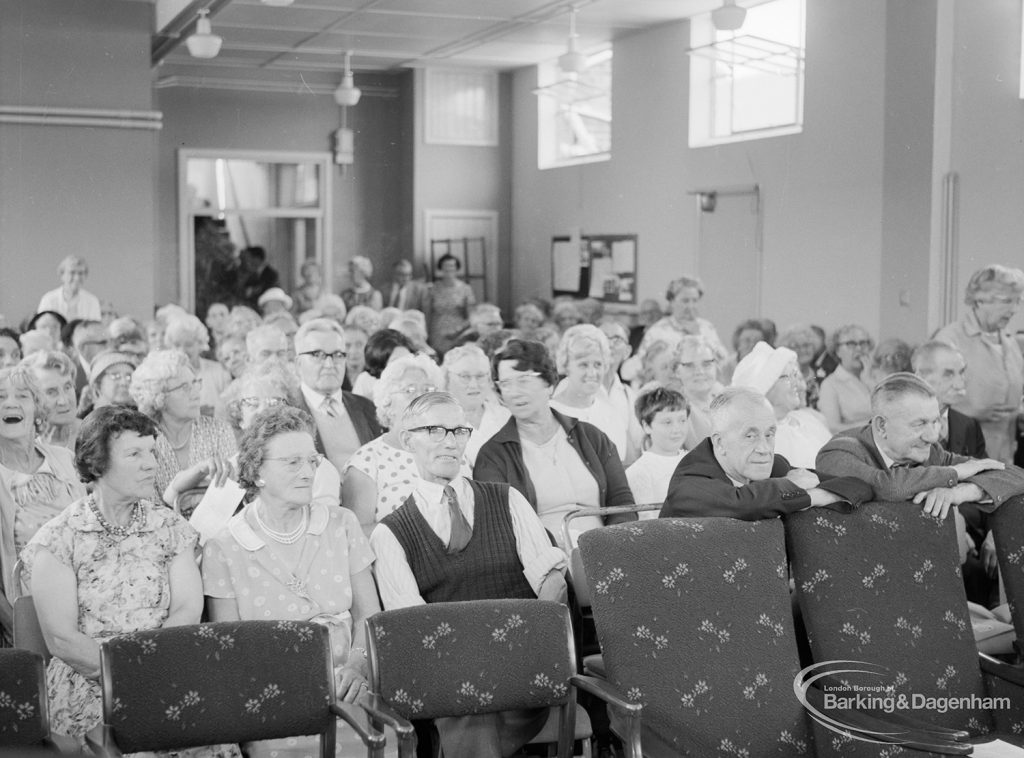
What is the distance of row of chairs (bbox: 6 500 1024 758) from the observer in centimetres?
266

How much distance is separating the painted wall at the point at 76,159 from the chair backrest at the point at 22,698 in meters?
8.45

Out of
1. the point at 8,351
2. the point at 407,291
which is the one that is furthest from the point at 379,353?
the point at 407,291

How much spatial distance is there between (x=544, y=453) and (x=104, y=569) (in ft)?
5.29

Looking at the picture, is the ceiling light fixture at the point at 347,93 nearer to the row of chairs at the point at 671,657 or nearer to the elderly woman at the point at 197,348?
the elderly woman at the point at 197,348

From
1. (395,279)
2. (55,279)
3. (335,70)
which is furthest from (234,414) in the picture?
(335,70)

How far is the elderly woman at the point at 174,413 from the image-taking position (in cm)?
444

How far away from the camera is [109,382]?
5.11 metres

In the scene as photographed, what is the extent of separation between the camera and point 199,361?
21.2 feet

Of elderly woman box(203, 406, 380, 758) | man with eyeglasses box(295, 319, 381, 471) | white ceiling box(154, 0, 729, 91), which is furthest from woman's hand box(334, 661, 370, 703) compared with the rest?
white ceiling box(154, 0, 729, 91)

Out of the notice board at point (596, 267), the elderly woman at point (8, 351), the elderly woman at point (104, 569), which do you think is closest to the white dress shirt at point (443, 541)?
the elderly woman at point (104, 569)

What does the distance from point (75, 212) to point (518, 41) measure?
15.8 ft

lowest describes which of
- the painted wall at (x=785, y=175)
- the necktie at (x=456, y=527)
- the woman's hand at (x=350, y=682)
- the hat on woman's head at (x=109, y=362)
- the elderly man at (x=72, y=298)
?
the woman's hand at (x=350, y=682)

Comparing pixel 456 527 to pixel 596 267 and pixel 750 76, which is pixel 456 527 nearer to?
pixel 750 76

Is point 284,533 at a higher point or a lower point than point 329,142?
lower
